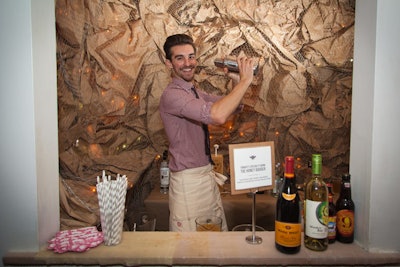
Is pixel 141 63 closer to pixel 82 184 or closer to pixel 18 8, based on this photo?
pixel 82 184

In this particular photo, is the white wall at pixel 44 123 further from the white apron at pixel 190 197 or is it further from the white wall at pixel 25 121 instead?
the white apron at pixel 190 197

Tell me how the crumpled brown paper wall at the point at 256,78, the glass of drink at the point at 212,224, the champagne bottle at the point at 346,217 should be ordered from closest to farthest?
1. the champagne bottle at the point at 346,217
2. the glass of drink at the point at 212,224
3. the crumpled brown paper wall at the point at 256,78

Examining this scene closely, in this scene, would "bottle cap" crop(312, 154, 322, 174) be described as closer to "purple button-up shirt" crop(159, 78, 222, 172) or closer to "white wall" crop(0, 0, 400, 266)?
"white wall" crop(0, 0, 400, 266)

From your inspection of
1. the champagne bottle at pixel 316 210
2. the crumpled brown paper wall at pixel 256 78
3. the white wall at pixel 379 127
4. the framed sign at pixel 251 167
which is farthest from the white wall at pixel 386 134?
the crumpled brown paper wall at pixel 256 78

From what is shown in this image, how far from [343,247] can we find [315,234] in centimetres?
15

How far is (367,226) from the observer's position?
105 cm

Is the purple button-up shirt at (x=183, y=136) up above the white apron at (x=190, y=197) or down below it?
above

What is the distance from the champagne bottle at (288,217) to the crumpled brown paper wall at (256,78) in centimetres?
155

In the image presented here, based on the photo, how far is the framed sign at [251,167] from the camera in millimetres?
1043

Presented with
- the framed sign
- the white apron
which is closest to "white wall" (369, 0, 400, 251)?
the framed sign

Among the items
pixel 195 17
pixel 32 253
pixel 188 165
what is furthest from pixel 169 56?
pixel 32 253

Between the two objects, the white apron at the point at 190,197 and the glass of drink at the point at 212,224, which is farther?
the white apron at the point at 190,197

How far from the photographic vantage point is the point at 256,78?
269 centimetres

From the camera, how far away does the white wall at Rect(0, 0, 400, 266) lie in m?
0.98
